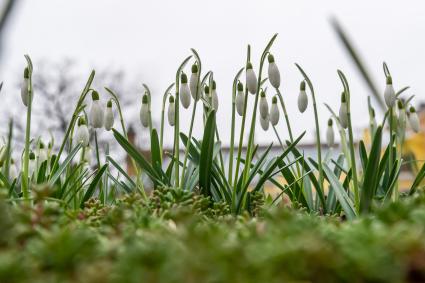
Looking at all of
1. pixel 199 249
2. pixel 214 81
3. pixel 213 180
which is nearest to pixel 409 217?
pixel 199 249

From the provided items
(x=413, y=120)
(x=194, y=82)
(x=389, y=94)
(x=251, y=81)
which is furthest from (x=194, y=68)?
(x=413, y=120)

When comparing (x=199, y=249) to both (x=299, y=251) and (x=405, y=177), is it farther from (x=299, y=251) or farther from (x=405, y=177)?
(x=405, y=177)

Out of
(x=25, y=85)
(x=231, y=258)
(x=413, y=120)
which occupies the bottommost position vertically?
(x=231, y=258)

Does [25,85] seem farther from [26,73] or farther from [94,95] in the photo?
[94,95]

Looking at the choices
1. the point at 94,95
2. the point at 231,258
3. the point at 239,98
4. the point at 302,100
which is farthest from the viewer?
the point at 302,100

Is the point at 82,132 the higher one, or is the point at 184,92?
the point at 184,92

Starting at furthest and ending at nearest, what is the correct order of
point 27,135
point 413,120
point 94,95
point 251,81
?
point 413,120 < point 94,95 < point 251,81 < point 27,135

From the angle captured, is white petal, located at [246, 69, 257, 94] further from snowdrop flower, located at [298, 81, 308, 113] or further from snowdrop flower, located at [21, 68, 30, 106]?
snowdrop flower, located at [21, 68, 30, 106]
